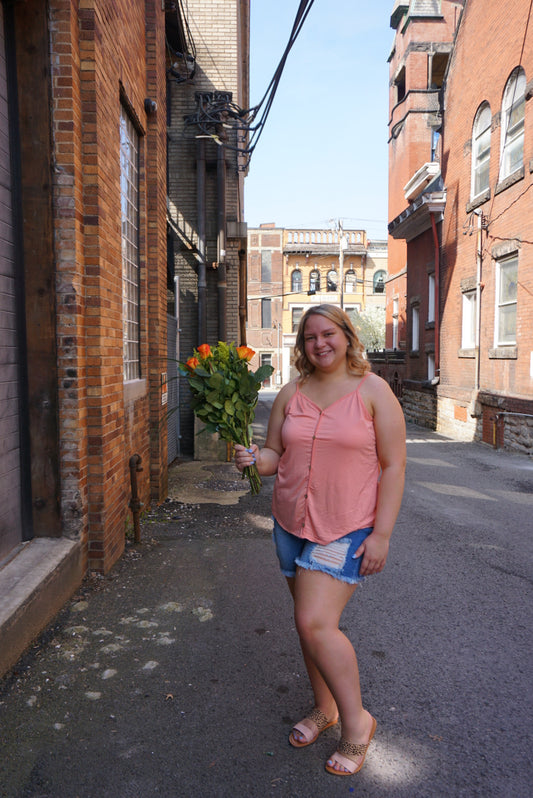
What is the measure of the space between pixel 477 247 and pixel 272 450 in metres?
12.5

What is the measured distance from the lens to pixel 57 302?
4.03 metres

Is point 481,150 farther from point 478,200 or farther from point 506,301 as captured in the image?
point 506,301

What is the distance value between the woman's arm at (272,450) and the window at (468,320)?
12.8m

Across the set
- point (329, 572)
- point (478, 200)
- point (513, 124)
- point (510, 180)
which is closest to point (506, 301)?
point (510, 180)

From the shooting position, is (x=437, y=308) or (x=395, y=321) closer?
(x=437, y=308)

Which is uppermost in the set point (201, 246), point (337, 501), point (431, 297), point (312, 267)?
point (312, 267)

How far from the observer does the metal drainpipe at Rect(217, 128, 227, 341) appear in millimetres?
11336

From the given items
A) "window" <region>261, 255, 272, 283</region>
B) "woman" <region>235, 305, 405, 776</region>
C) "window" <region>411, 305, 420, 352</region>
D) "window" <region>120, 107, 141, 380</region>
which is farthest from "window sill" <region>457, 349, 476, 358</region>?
"window" <region>261, 255, 272, 283</region>

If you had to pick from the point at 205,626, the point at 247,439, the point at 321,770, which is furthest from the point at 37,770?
the point at 247,439

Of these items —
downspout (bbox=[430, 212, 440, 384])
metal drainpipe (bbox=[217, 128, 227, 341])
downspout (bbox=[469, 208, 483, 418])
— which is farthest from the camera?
downspout (bbox=[430, 212, 440, 384])

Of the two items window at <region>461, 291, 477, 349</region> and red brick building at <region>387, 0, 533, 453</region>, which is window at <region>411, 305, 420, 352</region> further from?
window at <region>461, 291, 477, 349</region>

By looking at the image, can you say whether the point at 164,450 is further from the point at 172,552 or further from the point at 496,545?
the point at 496,545

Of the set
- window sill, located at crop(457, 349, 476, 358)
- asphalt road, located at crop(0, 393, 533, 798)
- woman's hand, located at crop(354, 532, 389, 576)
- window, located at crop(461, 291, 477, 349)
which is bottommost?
asphalt road, located at crop(0, 393, 533, 798)

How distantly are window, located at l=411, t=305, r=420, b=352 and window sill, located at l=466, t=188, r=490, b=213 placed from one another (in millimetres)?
5326
